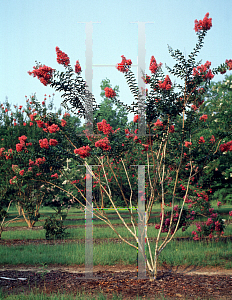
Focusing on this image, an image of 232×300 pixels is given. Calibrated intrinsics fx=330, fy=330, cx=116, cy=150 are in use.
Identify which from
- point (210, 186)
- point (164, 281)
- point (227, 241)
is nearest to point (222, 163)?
point (210, 186)

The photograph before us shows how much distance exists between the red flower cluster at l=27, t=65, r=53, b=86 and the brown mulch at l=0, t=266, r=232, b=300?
9.82ft

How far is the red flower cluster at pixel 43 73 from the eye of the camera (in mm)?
4938

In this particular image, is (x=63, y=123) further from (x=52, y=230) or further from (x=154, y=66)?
(x=52, y=230)

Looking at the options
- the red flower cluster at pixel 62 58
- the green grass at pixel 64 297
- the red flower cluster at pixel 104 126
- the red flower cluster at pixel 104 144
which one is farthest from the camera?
the red flower cluster at pixel 62 58

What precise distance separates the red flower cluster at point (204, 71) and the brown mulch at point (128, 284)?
10.1 feet

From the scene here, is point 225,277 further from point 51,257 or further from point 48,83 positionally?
point 48,83

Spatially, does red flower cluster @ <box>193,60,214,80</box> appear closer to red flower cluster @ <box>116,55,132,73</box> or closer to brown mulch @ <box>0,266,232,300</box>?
red flower cluster @ <box>116,55,132,73</box>

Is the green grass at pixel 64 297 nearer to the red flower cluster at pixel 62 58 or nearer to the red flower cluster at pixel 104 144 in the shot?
the red flower cluster at pixel 104 144

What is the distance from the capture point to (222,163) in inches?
448

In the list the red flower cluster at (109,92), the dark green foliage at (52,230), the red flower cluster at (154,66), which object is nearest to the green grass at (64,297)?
the red flower cluster at (109,92)

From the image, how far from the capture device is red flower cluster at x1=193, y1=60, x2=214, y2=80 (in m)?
5.19

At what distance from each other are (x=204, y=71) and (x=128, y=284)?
3399mm

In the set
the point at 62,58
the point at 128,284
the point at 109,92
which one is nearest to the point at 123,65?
the point at 109,92

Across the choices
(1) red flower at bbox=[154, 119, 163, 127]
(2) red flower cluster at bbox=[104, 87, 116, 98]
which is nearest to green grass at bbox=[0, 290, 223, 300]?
(1) red flower at bbox=[154, 119, 163, 127]
